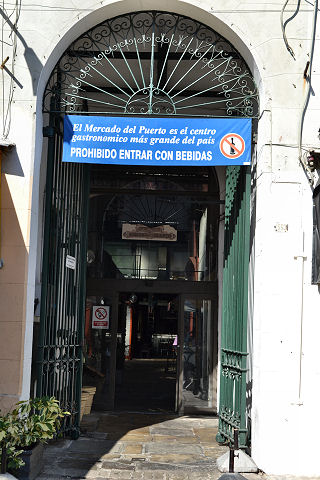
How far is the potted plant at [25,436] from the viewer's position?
632 centimetres

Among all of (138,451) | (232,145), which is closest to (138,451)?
(138,451)

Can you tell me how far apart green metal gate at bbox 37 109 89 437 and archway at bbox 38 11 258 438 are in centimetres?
1

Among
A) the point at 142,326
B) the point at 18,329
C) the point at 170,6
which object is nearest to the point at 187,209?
the point at 170,6

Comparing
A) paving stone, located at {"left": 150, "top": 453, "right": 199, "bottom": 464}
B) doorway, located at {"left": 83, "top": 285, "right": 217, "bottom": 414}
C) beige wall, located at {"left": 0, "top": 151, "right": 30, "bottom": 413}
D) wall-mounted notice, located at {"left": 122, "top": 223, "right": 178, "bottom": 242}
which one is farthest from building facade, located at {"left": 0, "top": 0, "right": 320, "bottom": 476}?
wall-mounted notice, located at {"left": 122, "top": 223, "right": 178, "bottom": 242}

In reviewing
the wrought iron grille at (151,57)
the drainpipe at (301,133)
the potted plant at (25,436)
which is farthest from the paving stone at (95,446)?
the wrought iron grille at (151,57)

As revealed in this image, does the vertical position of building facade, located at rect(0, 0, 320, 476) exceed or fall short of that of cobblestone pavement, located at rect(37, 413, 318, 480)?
it exceeds it

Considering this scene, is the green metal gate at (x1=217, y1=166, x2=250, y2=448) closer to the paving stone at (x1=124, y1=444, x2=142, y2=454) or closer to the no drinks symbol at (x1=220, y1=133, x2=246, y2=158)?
the no drinks symbol at (x1=220, y1=133, x2=246, y2=158)

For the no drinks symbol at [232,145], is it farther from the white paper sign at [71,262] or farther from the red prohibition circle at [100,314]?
the red prohibition circle at [100,314]

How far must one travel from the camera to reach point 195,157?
7812 millimetres

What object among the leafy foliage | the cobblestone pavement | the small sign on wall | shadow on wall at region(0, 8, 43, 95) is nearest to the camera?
the leafy foliage

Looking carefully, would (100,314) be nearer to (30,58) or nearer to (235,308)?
(235,308)

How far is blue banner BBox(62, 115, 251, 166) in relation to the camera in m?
7.82

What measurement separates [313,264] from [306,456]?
2.26 metres

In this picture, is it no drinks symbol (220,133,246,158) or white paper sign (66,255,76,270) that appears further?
white paper sign (66,255,76,270)
